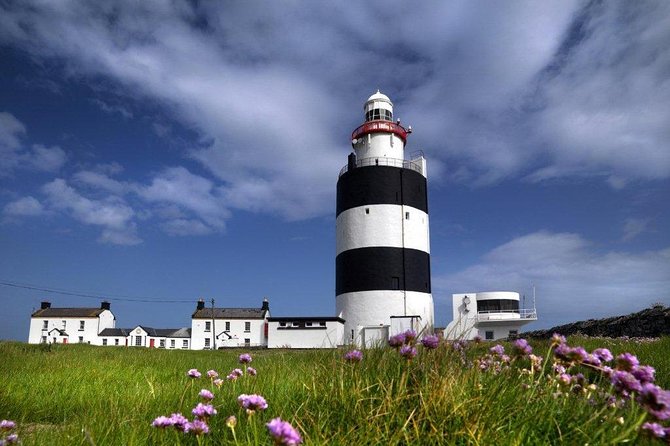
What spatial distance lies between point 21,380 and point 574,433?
790 cm

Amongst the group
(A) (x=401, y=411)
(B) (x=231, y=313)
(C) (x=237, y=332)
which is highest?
(B) (x=231, y=313)

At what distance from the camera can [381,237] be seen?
31.2 m

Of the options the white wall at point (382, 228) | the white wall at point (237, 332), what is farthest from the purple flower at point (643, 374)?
the white wall at point (237, 332)

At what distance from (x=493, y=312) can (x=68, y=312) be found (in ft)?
198

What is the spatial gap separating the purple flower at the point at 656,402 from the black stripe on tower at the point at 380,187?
1168 inches

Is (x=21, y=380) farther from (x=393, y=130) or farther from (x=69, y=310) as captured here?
(x=69, y=310)

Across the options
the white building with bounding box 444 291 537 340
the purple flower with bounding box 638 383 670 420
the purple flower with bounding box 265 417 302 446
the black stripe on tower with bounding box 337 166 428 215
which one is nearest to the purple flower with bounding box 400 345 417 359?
the purple flower with bounding box 638 383 670 420

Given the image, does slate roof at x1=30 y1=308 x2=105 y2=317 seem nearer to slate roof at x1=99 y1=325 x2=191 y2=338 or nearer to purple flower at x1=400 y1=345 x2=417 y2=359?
slate roof at x1=99 y1=325 x2=191 y2=338

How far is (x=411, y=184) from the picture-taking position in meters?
33.3

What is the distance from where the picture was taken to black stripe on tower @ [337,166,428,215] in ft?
106

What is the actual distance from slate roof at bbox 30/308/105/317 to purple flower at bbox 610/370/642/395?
79.8 meters

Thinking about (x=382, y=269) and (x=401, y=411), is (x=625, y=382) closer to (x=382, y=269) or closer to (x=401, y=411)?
(x=401, y=411)

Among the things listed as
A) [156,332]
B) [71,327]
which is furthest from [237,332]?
[71,327]

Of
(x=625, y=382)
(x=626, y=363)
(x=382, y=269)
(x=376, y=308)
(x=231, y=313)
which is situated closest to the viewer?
(x=625, y=382)
